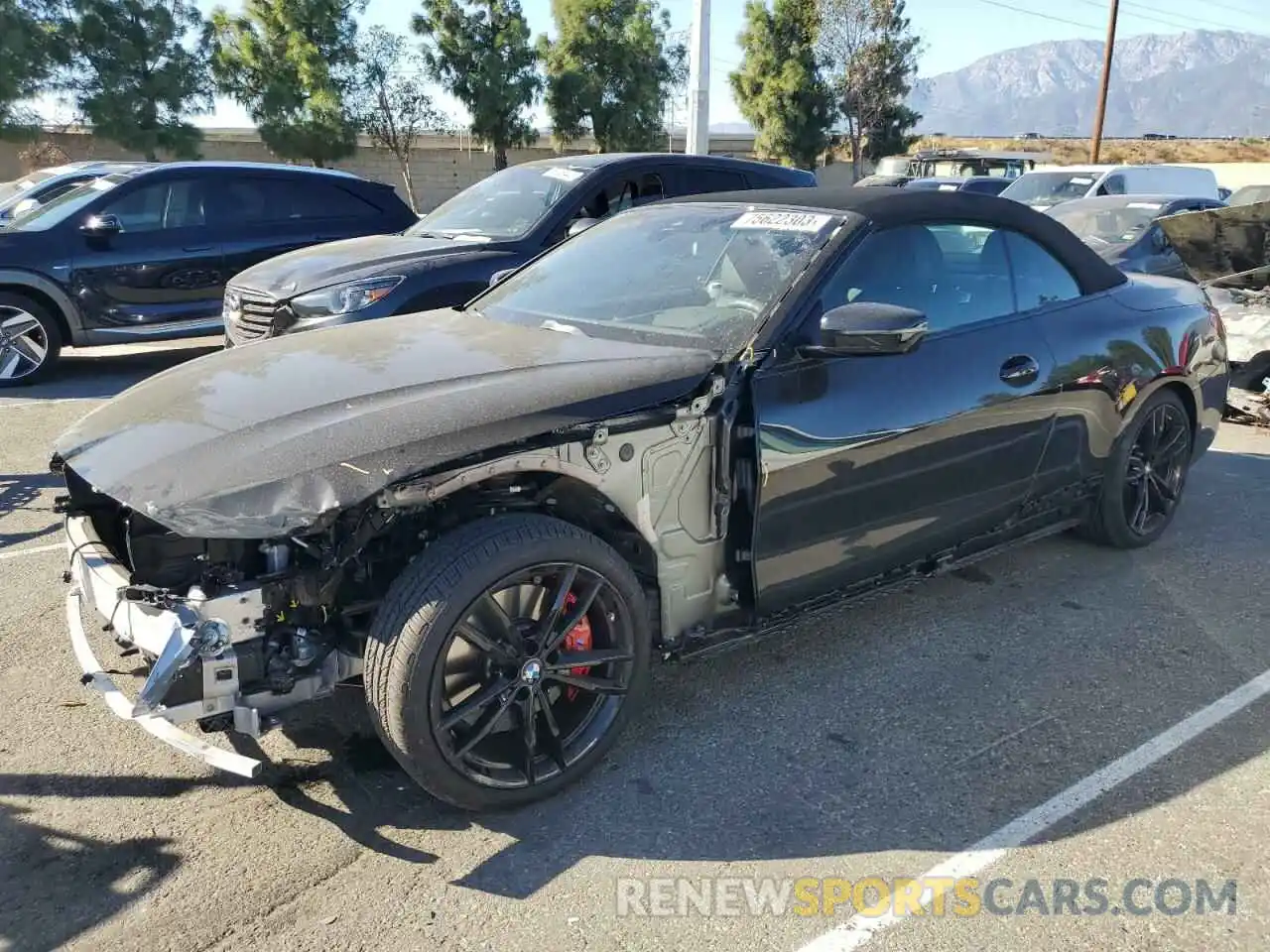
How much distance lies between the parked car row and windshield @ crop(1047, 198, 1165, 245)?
11.5ft

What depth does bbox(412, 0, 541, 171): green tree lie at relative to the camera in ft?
92.3

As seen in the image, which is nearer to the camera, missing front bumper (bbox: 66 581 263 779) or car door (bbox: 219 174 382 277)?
missing front bumper (bbox: 66 581 263 779)

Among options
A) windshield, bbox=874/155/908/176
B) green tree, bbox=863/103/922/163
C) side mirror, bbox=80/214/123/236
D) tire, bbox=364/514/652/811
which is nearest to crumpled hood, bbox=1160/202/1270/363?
tire, bbox=364/514/652/811

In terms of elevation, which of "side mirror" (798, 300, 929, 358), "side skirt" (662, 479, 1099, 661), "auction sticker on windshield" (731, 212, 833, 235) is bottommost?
"side skirt" (662, 479, 1099, 661)

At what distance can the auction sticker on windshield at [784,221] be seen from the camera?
11.9 feet

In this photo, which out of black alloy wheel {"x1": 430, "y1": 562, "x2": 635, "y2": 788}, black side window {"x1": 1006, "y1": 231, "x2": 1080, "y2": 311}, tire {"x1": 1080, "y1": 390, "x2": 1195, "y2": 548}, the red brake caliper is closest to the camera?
black alloy wheel {"x1": 430, "y1": 562, "x2": 635, "y2": 788}

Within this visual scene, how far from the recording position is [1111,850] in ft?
9.01

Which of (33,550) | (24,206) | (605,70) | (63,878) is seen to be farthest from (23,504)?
(605,70)

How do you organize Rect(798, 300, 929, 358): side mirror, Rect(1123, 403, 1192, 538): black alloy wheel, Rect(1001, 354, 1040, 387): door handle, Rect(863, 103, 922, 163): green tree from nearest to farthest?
1. Rect(798, 300, 929, 358): side mirror
2. Rect(1001, 354, 1040, 387): door handle
3. Rect(1123, 403, 1192, 538): black alloy wheel
4. Rect(863, 103, 922, 163): green tree

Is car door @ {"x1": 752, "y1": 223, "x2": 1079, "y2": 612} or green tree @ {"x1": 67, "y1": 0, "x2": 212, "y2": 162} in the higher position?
green tree @ {"x1": 67, "y1": 0, "x2": 212, "y2": 162}

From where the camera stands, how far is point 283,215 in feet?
30.5

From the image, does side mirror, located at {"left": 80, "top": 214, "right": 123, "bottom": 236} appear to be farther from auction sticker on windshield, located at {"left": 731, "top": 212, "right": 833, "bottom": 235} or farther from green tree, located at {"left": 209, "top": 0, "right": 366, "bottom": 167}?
green tree, located at {"left": 209, "top": 0, "right": 366, "bottom": 167}

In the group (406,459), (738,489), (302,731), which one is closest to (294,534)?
(406,459)

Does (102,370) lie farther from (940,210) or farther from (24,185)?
(940,210)
